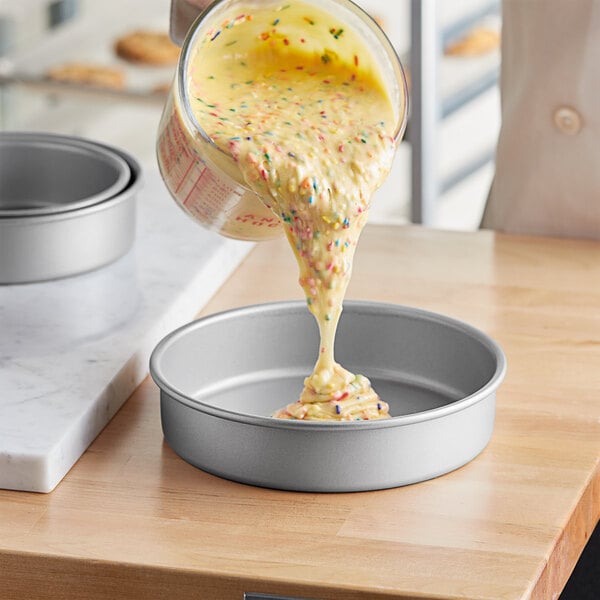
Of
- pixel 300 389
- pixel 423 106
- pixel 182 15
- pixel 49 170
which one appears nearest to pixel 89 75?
pixel 423 106

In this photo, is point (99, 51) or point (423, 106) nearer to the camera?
point (423, 106)

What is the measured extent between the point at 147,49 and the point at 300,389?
2009 mm

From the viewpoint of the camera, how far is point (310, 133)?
1.00 m

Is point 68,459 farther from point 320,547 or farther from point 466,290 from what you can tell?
point 466,290

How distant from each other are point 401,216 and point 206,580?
234 centimetres

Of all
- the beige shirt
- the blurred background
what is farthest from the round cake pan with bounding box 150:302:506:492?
the blurred background

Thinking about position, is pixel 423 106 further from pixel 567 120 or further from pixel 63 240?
pixel 63 240

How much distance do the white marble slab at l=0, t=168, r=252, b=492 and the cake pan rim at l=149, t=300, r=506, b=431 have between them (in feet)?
0.25

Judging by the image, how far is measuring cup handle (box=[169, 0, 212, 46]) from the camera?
3.90 ft

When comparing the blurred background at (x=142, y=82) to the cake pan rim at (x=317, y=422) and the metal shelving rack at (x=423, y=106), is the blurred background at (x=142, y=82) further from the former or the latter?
the cake pan rim at (x=317, y=422)

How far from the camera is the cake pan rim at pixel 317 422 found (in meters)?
0.89

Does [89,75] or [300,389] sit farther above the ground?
[300,389]

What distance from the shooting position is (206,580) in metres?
0.83

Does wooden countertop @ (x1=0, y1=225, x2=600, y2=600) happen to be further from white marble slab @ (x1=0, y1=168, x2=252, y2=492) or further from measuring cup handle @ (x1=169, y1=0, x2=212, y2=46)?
measuring cup handle @ (x1=169, y1=0, x2=212, y2=46)
